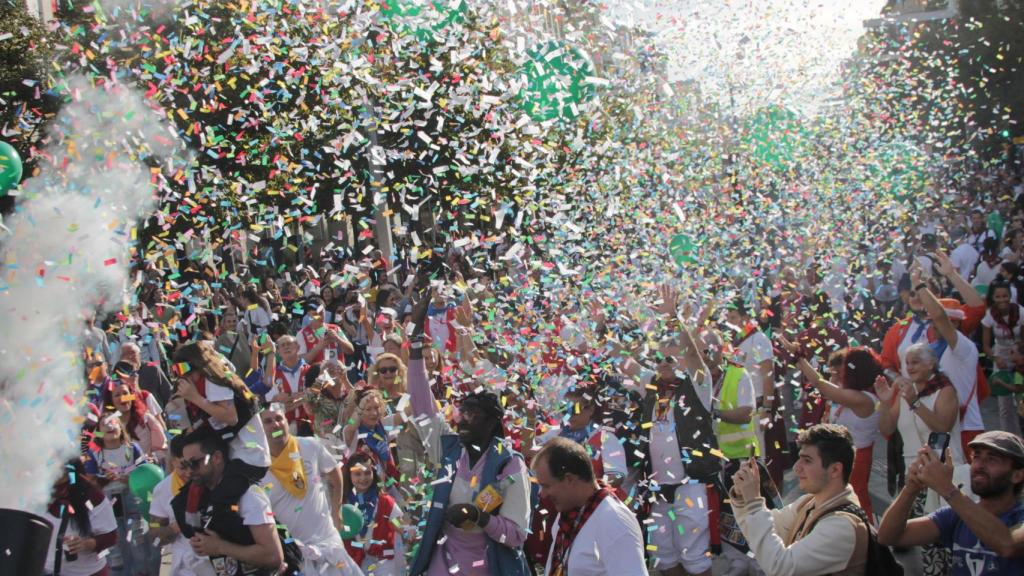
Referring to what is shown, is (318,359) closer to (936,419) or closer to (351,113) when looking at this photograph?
(351,113)

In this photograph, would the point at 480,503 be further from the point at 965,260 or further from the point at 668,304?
the point at 965,260

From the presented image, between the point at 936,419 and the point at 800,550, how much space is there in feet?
10.4

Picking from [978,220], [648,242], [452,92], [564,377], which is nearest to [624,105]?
[648,242]

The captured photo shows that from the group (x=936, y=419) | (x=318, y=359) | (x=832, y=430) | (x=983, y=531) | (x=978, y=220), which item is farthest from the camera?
(x=978, y=220)

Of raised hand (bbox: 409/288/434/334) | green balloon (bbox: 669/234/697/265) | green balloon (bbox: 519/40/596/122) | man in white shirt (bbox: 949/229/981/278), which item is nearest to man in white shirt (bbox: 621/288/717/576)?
raised hand (bbox: 409/288/434/334)

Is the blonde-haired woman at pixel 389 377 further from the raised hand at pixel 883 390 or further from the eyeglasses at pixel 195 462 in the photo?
the raised hand at pixel 883 390

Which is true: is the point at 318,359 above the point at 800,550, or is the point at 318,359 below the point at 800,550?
above

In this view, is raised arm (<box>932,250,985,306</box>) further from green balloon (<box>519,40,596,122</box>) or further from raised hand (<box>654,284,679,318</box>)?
green balloon (<box>519,40,596,122</box>)

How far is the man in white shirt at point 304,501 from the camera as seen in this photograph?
230 inches

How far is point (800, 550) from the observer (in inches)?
176

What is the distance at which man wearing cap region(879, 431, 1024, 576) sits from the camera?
4.34 m

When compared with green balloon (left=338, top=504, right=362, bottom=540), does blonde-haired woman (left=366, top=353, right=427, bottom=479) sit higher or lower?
higher

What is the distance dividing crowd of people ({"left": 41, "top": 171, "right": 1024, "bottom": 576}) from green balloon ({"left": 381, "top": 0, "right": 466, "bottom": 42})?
2945mm

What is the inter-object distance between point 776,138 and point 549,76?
13370 mm
